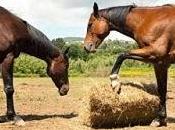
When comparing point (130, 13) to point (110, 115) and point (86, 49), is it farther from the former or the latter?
point (110, 115)

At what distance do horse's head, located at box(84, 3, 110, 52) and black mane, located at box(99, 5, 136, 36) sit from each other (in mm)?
134

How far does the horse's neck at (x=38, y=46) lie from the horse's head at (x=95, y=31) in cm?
118

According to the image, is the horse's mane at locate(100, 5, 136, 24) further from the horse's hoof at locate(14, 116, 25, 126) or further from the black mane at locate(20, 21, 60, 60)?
the horse's hoof at locate(14, 116, 25, 126)

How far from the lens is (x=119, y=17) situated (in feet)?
35.6

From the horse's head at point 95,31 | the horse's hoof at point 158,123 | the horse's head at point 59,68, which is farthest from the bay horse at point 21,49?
the horse's hoof at point 158,123

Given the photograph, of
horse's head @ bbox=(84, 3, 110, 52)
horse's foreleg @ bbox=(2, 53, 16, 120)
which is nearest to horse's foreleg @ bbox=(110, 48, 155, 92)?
horse's head @ bbox=(84, 3, 110, 52)

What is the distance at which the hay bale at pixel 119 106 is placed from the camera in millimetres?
10055

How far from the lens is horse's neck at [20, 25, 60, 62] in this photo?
11703 millimetres

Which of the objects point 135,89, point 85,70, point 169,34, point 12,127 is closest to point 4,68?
point 12,127

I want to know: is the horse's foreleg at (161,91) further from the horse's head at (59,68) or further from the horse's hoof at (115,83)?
the horse's head at (59,68)

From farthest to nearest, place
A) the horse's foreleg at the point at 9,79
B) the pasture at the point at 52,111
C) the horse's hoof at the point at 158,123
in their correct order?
the horse's foreleg at the point at 9,79, the horse's hoof at the point at 158,123, the pasture at the point at 52,111

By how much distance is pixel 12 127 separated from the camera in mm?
10680

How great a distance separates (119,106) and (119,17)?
2.07 metres

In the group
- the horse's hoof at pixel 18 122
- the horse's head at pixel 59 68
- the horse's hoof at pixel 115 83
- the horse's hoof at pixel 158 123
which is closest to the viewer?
the horse's hoof at pixel 115 83
